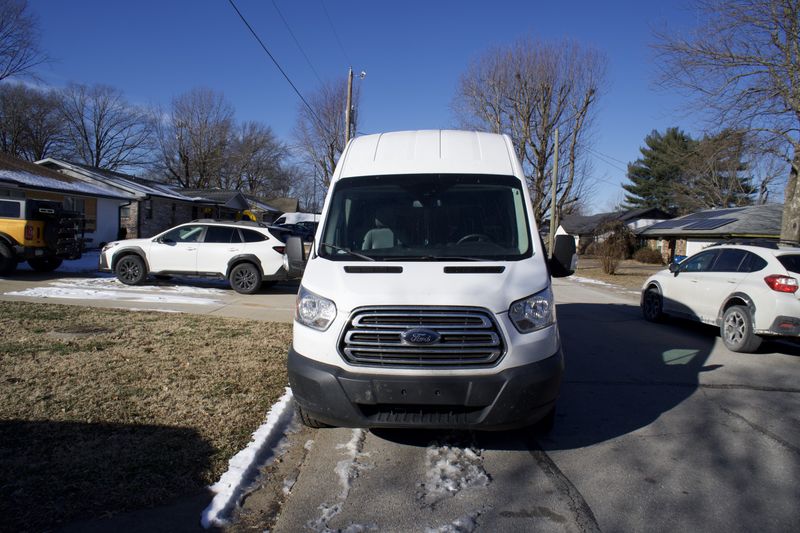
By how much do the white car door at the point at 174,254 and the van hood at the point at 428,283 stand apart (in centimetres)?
964

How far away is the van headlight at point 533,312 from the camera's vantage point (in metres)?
3.68

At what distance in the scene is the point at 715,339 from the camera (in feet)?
29.7

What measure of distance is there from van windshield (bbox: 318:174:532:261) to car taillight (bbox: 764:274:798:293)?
4.87 m

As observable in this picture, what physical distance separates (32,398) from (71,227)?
10.4 metres

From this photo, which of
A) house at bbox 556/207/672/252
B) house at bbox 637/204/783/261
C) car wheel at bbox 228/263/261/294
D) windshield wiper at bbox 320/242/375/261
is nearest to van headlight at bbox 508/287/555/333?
windshield wiper at bbox 320/242/375/261

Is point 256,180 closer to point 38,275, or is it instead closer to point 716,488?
point 38,275

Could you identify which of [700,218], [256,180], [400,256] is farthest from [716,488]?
[256,180]

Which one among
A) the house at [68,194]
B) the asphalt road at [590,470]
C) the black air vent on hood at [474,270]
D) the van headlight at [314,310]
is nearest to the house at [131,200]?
the house at [68,194]

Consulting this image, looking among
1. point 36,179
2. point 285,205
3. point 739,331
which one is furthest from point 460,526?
point 285,205

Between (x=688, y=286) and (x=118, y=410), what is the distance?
29.2ft

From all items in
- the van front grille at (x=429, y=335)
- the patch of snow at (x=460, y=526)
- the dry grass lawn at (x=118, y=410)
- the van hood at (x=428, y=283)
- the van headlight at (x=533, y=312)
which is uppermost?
the van hood at (x=428, y=283)

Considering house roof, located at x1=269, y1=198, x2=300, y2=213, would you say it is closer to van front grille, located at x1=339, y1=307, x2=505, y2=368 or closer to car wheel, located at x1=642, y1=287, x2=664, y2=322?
car wheel, located at x1=642, y1=287, x2=664, y2=322

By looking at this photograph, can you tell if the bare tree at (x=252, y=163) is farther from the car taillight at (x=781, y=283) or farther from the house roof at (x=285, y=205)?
the car taillight at (x=781, y=283)

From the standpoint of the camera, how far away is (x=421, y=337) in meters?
3.52
